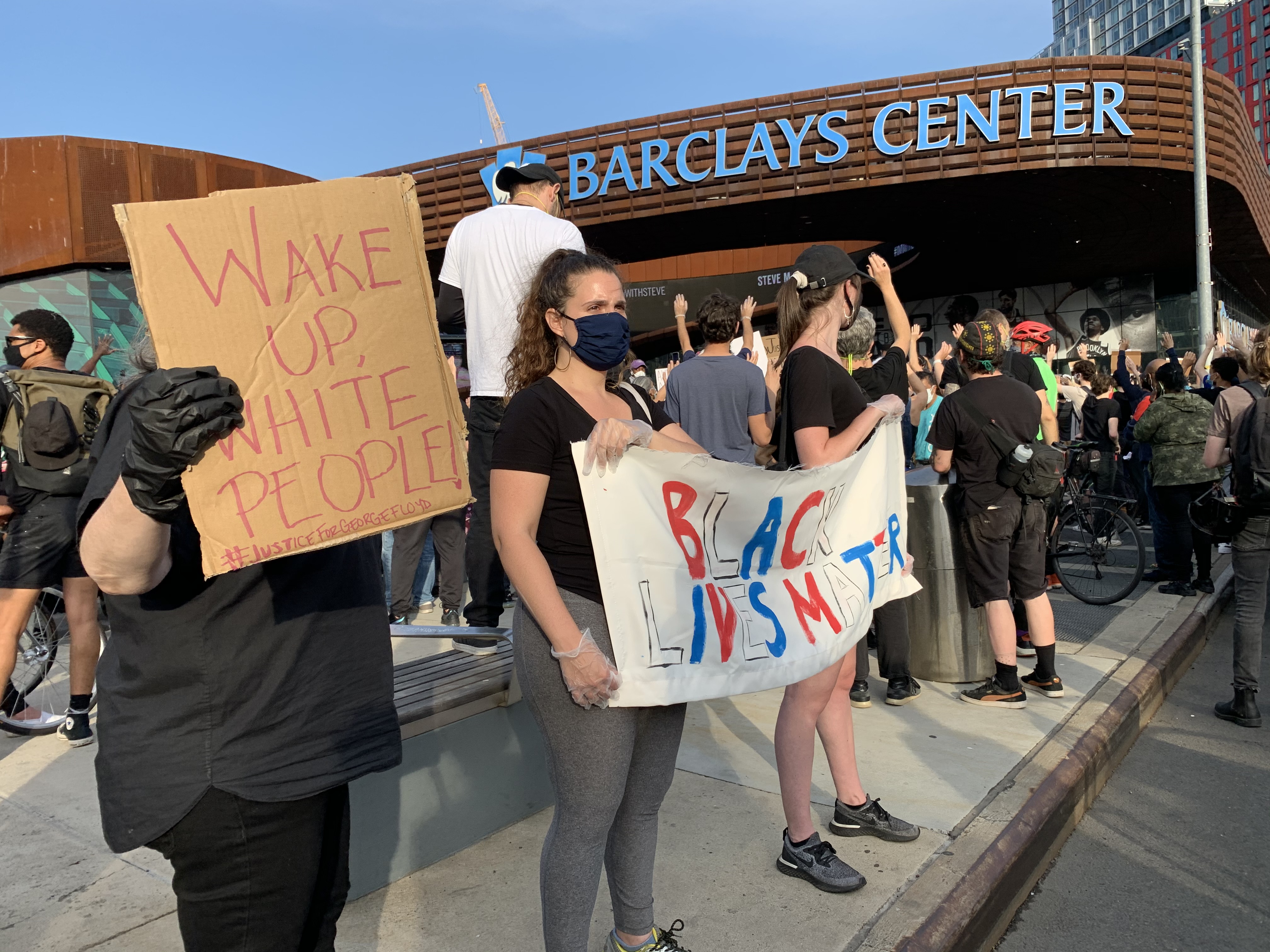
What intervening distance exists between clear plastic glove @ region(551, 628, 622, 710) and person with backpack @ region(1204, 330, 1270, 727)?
425 cm

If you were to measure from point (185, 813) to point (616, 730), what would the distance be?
92cm

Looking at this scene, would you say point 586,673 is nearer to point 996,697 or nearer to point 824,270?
point 824,270

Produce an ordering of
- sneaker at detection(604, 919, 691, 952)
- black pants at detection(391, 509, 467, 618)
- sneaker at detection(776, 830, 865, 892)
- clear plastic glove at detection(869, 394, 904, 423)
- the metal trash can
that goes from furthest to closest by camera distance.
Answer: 1. black pants at detection(391, 509, 467, 618)
2. the metal trash can
3. clear plastic glove at detection(869, 394, 904, 423)
4. sneaker at detection(776, 830, 865, 892)
5. sneaker at detection(604, 919, 691, 952)

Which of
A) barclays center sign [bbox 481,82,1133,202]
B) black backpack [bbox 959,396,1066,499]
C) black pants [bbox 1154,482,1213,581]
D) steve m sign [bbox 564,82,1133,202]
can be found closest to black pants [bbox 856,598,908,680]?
black backpack [bbox 959,396,1066,499]

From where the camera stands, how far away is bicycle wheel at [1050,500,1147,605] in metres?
7.81

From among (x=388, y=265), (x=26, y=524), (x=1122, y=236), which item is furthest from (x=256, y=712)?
(x=1122, y=236)

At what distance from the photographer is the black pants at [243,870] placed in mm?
1630

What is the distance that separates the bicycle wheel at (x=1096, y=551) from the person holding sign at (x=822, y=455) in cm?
521

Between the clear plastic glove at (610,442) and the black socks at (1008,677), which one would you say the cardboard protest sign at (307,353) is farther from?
the black socks at (1008,677)

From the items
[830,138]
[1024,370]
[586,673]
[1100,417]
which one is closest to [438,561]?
[1024,370]

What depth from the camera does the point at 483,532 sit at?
4.08 metres

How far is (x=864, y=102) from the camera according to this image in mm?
17172

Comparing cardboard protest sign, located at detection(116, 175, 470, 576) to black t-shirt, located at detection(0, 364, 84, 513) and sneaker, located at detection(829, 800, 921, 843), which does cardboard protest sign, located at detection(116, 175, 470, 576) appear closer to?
sneaker, located at detection(829, 800, 921, 843)

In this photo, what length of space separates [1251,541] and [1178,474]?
11.3 feet
